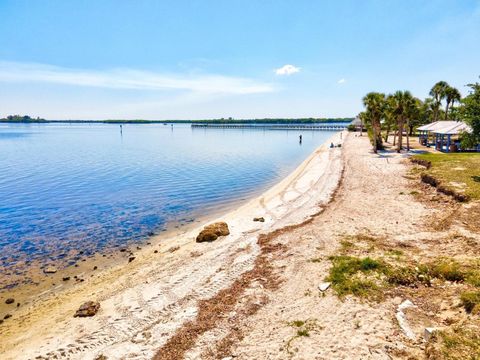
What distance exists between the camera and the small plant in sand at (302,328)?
744cm

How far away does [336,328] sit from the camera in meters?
7.75

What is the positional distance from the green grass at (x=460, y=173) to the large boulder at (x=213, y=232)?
14.0m

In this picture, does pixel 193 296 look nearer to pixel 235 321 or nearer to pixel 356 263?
pixel 235 321

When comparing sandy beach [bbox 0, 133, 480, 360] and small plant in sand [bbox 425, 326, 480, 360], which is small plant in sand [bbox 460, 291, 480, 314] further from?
small plant in sand [bbox 425, 326, 480, 360]

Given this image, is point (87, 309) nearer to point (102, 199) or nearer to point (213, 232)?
point (213, 232)

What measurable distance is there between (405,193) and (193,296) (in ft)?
56.3

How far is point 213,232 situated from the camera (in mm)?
16250

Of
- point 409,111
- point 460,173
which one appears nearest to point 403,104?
point 409,111

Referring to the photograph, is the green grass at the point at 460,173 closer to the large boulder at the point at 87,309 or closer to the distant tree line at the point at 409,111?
the distant tree line at the point at 409,111

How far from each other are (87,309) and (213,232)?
7352 mm

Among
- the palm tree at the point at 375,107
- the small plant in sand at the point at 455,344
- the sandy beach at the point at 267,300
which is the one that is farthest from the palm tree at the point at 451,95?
the small plant in sand at the point at 455,344

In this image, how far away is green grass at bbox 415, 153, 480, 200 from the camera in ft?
61.1

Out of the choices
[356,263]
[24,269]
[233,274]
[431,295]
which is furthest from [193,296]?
[24,269]

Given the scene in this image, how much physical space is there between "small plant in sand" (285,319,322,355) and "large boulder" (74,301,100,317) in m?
6.42
